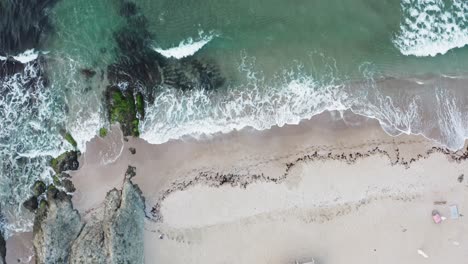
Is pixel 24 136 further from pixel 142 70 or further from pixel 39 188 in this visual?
pixel 142 70

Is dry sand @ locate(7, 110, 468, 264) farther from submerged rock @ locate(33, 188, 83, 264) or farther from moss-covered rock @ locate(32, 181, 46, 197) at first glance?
moss-covered rock @ locate(32, 181, 46, 197)

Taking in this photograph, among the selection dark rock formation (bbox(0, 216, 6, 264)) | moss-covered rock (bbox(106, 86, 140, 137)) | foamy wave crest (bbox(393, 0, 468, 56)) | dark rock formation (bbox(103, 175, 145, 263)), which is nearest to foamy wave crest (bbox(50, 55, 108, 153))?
moss-covered rock (bbox(106, 86, 140, 137))

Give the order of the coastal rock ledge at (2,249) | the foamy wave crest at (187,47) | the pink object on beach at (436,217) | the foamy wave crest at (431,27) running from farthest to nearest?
the foamy wave crest at (431,27) < the foamy wave crest at (187,47) < the pink object on beach at (436,217) < the coastal rock ledge at (2,249)

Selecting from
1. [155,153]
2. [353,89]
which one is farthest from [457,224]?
[155,153]

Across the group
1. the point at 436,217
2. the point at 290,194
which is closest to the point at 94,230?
the point at 290,194

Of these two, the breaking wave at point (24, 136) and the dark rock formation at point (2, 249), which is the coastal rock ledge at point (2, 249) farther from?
the breaking wave at point (24, 136)

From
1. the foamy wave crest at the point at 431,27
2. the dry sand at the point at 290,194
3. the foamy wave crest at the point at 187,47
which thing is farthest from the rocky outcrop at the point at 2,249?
the foamy wave crest at the point at 431,27

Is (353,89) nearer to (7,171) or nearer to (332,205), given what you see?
(332,205)
